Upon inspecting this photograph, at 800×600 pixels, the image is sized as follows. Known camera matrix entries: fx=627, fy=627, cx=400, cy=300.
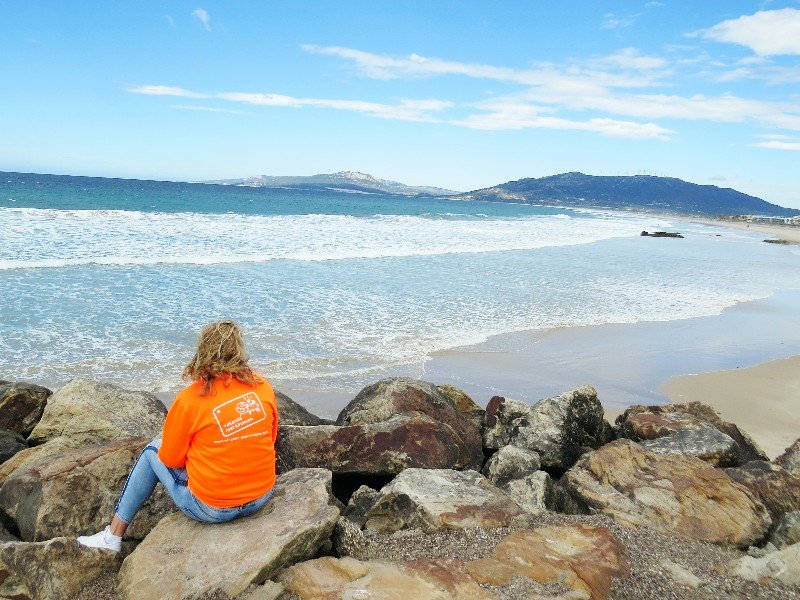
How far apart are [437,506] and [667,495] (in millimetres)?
1849

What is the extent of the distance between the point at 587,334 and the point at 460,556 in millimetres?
9980

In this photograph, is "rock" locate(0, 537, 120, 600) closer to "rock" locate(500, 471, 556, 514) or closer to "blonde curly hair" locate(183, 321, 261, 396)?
"blonde curly hair" locate(183, 321, 261, 396)

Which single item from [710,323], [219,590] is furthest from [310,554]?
[710,323]

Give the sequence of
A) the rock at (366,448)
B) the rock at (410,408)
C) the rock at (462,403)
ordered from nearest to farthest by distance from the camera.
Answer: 1. the rock at (366,448)
2. the rock at (410,408)
3. the rock at (462,403)

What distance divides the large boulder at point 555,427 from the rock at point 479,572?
2.11m

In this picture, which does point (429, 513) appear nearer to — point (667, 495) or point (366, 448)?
point (366, 448)

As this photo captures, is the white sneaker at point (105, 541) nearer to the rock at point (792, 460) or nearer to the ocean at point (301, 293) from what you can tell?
the ocean at point (301, 293)

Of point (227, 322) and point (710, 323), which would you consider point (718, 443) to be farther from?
point (710, 323)

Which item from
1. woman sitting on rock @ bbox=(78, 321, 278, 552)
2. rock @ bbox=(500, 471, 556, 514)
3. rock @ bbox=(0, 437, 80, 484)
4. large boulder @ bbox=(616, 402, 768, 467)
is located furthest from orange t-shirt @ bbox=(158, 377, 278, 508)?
large boulder @ bbox=(616, 402, 768, 467)

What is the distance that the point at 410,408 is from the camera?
20.7 ft

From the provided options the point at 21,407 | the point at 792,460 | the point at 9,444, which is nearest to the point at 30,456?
the point at 9,444

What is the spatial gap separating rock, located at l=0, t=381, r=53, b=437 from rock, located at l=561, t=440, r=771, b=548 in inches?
206

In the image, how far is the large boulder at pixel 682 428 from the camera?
19.0 feet

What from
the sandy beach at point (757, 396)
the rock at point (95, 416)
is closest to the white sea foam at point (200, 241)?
the rock at point (95, 416)
